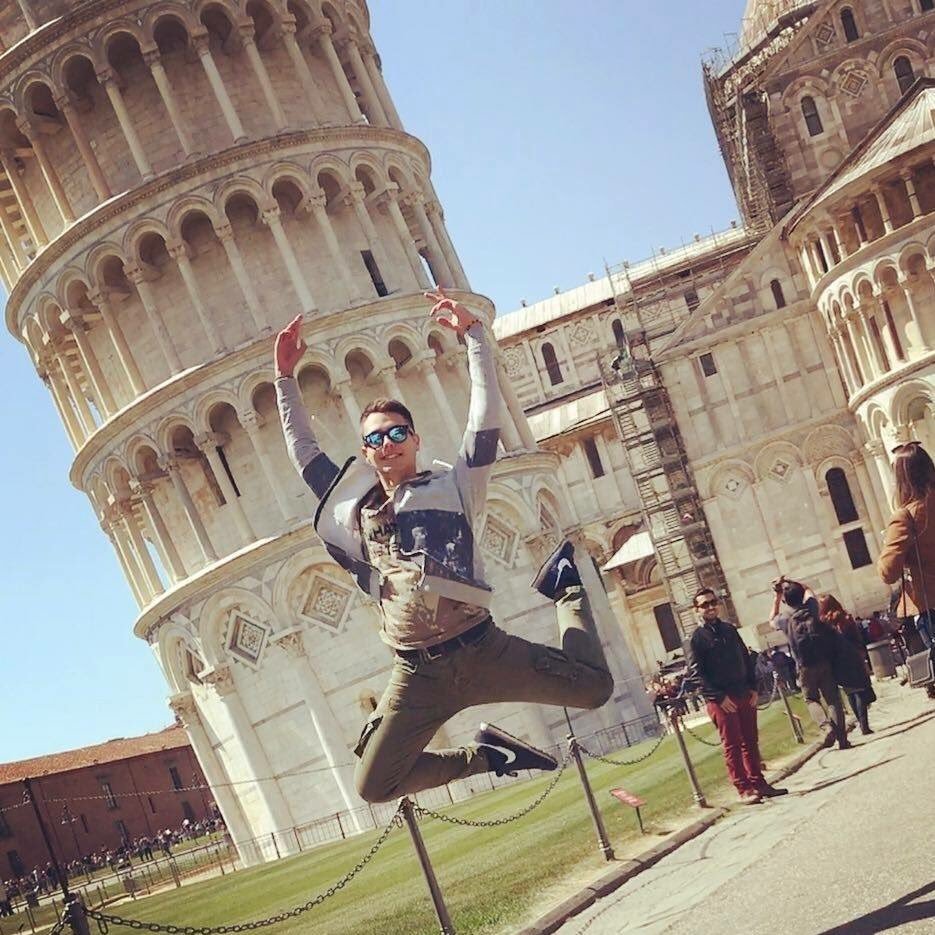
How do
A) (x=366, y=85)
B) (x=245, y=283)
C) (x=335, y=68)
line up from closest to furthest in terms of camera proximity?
1. (x=245, y=283)
2. (x=335, y=68)
3. (x=366, y=85)

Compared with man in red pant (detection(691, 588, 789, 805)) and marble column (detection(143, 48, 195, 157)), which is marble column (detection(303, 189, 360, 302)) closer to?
marble column (detection(143, 48, 195, 157))

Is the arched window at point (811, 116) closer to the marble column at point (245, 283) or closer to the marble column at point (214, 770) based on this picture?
the marble column at point (245, 283)

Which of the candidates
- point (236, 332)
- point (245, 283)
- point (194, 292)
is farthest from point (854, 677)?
point (194, 292)

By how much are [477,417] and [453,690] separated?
1321 millimetres

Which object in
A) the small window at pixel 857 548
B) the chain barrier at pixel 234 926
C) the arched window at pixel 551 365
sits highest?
the arched window at pixel 551 365

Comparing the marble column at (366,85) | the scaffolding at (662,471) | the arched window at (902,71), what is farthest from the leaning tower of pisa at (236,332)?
the arched window at (902,71)

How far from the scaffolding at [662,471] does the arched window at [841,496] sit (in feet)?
14.0

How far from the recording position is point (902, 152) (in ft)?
145

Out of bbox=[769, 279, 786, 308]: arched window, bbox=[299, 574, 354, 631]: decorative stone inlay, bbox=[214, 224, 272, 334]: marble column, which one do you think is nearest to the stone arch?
bbox=[299, 574, 354, 631]: decorative stone inlay

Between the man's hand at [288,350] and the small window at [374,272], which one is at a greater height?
the small window at [374,272]

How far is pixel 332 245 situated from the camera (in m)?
38.4

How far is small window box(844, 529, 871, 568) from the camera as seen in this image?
47375 millimetres

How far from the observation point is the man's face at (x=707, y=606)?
43.2 feet

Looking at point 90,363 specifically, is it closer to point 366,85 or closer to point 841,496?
point 366,85
